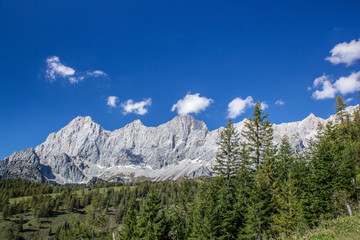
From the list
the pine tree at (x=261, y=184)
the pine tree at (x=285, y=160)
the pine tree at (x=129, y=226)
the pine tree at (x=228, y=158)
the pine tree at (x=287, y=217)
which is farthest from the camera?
the pine tree at (x=129, y=226)

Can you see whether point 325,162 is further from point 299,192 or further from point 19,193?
point 19,193

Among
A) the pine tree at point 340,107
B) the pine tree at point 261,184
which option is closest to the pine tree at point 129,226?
the pine tree at point 261,184

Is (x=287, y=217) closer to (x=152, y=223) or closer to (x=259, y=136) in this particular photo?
(x=259, y=136)

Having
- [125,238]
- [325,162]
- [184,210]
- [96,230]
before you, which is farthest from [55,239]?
[325,162]

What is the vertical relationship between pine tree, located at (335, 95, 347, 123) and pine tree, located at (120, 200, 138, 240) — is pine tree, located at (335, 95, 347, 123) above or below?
above

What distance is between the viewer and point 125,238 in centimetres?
4553

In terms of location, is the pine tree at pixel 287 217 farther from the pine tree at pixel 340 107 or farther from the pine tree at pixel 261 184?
the pine tree at pixel 340 107

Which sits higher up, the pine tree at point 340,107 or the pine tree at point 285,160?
the pine tree at point 340,107

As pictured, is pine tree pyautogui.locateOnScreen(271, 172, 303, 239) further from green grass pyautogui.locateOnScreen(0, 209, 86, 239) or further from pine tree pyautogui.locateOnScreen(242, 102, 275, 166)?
green grass pyautogui.locateOnScreen(0, 209, 86, 239)

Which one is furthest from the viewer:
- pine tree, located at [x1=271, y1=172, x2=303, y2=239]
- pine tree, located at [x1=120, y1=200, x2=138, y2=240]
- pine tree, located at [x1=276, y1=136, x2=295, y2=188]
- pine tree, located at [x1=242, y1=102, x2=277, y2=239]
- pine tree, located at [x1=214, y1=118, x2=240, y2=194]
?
pine tree, located at [x1=120, y1=200, x2=138, y2=240]

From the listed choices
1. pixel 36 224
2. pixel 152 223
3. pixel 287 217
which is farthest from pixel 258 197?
pixel 36 224

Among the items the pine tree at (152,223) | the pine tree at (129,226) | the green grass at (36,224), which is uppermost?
the pine tree at (152,223)

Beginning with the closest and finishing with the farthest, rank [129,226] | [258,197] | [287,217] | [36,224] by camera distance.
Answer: [287,217] < [258,197] < [129,226] < [36,224]

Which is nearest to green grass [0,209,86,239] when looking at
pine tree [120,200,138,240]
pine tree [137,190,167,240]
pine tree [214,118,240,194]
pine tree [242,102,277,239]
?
pine tree [120,200,138,240]
